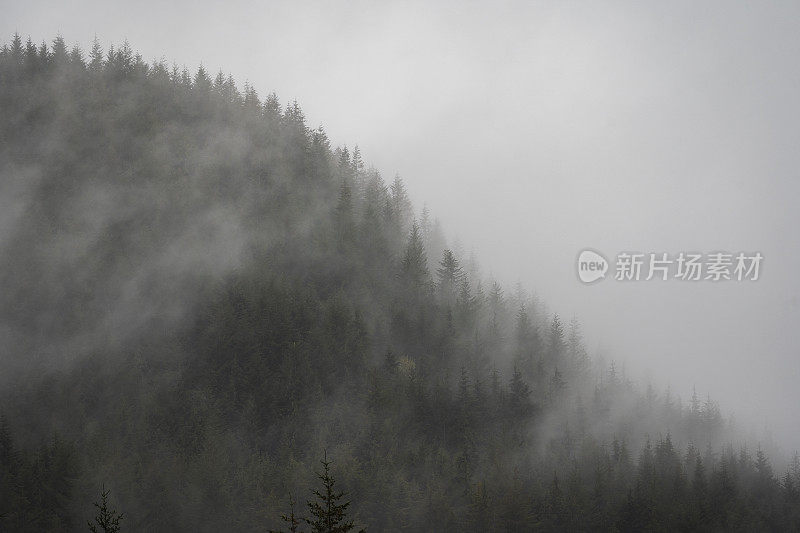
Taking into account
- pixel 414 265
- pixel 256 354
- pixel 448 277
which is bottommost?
pixel 256 354

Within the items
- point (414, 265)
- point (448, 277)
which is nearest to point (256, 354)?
point (414, 265)

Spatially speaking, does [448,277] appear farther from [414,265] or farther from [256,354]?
[256,354]

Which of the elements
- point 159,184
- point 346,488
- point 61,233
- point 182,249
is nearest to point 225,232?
point 182,249

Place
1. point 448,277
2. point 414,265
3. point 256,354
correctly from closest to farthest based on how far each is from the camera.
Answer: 1. point 256,354
2. point 414,265
3. point 448,277

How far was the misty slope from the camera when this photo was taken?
300 feet

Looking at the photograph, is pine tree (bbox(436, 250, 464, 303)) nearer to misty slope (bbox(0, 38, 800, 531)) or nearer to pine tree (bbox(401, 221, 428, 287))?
misty slope (bbox(0, 38, 800, 531))

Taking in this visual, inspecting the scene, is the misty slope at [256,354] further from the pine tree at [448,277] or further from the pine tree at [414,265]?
the pine tree at [414,265]

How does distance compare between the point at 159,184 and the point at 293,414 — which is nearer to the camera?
the point at 293,414

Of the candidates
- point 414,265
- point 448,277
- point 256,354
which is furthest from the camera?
point 448,277

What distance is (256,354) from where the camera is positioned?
103m

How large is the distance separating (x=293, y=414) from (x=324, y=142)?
62285 mm

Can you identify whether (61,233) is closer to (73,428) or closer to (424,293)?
(73,428)

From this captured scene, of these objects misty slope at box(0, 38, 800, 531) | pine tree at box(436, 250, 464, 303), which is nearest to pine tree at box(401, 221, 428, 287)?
misty slope at box(0, 38, 800, 531)

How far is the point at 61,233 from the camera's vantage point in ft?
363
